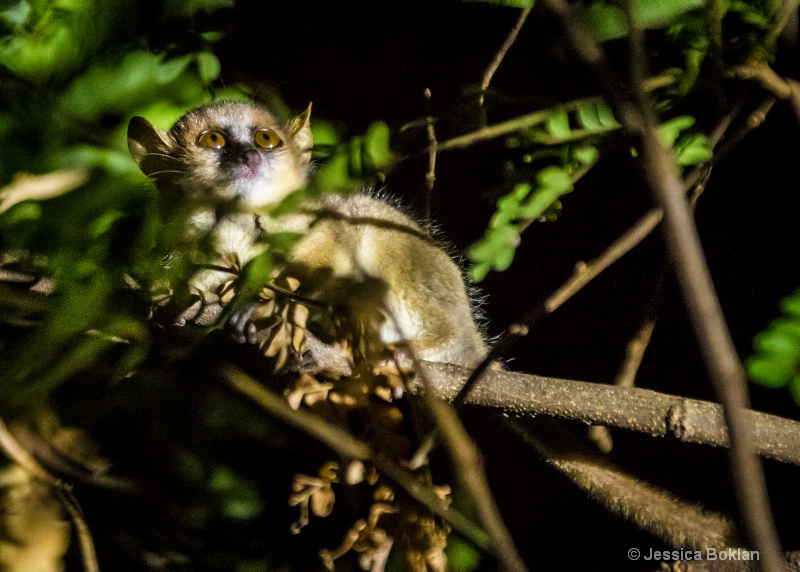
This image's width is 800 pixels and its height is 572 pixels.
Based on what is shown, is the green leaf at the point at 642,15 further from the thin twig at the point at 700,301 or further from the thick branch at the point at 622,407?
the thin twig at the point at 700,301

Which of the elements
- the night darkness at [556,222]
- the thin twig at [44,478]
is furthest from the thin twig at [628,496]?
the thin twig at [44,478]

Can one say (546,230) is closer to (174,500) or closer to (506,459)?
(506,459)

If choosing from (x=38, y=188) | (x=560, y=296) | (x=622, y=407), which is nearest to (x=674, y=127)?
(x=560, y=296)

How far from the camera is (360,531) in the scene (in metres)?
2.18

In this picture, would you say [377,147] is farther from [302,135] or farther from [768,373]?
[302,135]

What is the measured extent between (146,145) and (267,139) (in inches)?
23.8

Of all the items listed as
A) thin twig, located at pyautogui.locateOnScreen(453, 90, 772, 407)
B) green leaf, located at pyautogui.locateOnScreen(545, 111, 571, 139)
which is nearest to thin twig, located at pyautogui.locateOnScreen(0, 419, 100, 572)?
thin twig, located at pyautogui.locateOnScreen(453, 90, 772, 407)

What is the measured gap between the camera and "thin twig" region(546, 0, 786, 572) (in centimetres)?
62

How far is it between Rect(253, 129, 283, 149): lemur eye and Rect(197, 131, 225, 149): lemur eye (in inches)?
6.4

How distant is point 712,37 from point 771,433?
1068 millimetres

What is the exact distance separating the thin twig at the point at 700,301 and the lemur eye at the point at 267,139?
2.67 metres

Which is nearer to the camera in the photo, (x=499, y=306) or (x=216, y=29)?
(x=216, y=29)

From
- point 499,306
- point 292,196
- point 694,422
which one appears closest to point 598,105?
point 694,422

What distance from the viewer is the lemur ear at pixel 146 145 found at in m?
2.75
